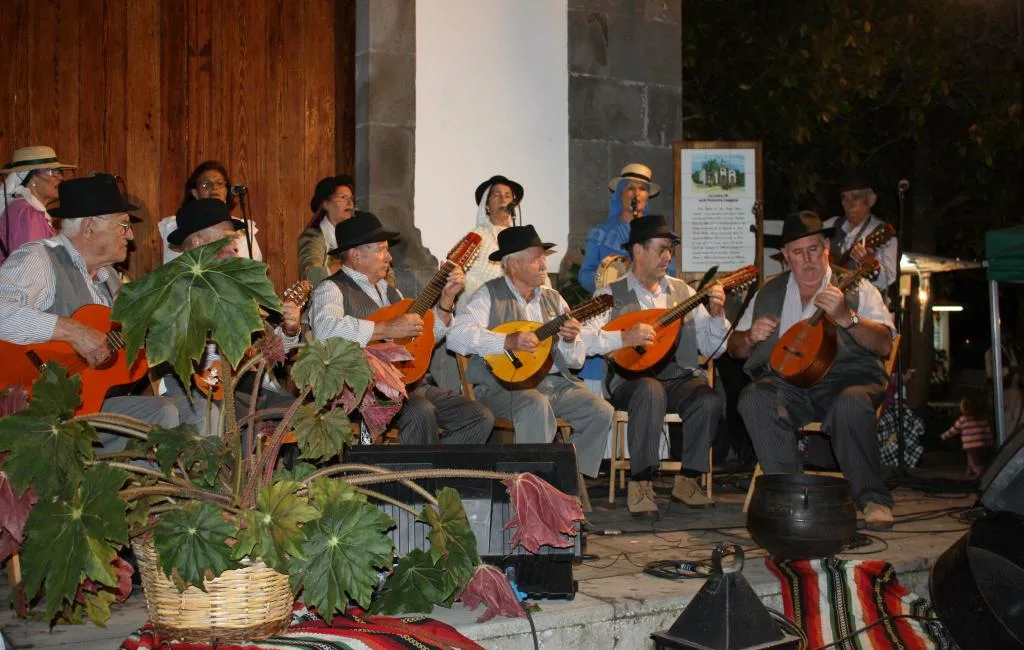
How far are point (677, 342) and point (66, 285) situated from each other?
3262 millimetres

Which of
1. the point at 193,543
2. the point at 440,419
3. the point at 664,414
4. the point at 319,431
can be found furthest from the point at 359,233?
the point at 193,543

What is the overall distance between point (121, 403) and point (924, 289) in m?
11.2

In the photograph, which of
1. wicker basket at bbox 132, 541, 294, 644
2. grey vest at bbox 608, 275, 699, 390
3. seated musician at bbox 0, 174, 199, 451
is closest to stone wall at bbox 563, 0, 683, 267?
grey vest at bbox 608, 275, 699, 390

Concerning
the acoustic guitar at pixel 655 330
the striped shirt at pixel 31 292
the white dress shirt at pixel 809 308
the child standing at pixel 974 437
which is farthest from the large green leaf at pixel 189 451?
the child standing at pixel 974 437

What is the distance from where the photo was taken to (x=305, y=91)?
6598mm

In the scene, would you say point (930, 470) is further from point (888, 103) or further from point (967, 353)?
point (967, 353)

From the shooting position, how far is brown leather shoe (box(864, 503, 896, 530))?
5141mm

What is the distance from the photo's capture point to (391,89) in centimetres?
655

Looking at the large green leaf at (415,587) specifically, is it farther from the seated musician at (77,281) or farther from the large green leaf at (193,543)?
the seated musician at (77,281)

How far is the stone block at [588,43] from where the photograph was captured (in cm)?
736

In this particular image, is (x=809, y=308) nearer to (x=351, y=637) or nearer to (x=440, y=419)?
(x=440, y=419)

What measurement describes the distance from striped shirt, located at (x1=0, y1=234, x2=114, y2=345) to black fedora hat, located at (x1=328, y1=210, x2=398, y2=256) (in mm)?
1272

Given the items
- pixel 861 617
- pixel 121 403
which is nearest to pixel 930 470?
pixel 861 617

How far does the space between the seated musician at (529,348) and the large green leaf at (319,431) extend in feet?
8.02
